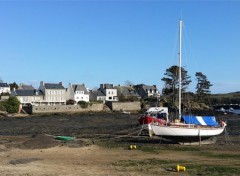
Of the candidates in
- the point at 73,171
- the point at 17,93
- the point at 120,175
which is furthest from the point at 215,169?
the point at 17,93

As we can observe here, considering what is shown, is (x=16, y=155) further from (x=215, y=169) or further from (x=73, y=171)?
(x=215, y=169)

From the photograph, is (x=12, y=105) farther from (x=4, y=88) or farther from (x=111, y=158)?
(x=111, y=158)

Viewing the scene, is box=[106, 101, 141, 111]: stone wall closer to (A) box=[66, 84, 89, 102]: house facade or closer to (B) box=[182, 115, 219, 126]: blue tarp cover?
(A) box=[66, 84, 89, 102]: house facade

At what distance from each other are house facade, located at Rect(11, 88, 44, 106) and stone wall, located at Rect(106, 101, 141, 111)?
21.9 meters

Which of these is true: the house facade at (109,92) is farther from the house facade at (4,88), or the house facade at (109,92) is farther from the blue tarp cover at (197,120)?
the blue tarp cover at (197,120)

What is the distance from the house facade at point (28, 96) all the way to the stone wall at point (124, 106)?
71.8ft

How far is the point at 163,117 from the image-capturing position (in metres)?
45.5

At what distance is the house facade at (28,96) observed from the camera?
11969 centimetres

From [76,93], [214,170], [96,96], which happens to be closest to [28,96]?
[76,93]

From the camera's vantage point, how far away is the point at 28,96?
397 feet

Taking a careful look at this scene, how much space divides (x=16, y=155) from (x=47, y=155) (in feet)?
6.05

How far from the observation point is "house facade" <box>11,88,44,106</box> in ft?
393

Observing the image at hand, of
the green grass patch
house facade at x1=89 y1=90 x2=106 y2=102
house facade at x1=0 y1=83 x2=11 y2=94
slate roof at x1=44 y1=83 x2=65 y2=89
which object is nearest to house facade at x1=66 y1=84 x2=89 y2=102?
slate roof at x1=44 y1=83 x2=65 y2=89

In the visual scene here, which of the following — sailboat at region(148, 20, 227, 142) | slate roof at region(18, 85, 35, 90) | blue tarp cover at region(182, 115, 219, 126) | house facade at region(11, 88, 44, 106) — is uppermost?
slate roof at region(18, 85, 35, 90)
